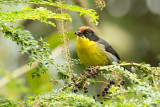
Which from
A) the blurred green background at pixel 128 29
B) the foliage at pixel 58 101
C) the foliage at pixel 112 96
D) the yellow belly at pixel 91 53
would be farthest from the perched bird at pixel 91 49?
the foliage at pixel 58 101

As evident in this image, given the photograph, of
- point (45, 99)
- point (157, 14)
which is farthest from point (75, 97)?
point (157, 14)

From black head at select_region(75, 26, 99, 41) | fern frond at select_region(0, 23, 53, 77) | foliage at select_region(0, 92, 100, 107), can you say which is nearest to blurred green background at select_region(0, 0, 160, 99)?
black head at select_region(75, 26, 99, 41)

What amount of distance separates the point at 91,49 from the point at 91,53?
0.05 m

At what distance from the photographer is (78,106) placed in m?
1.28

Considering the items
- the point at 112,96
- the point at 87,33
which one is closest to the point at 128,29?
the point at 87,33

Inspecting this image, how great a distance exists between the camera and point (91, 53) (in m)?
3.78

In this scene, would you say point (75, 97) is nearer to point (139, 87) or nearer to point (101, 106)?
point (101, 106)

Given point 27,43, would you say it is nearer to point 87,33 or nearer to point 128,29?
point 87,33

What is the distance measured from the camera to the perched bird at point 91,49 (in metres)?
3.75

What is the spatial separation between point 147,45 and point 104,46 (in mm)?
2834

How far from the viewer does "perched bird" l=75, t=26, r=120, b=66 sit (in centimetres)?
375

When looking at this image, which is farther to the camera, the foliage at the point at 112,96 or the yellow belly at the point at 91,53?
the yellow belly at the point at 91,53

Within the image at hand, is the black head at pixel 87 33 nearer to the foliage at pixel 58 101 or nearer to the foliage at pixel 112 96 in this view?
the foliage at pixel 112 96

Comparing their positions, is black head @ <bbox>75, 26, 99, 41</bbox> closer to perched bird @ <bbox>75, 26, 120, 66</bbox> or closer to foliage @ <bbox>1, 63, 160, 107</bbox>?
perched bird @ <bbox>75, 26, 120, 66</bbox>
